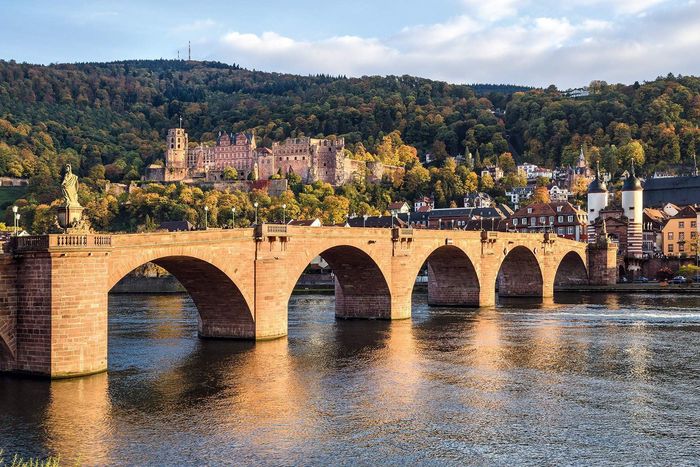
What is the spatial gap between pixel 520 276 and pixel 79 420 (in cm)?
6272

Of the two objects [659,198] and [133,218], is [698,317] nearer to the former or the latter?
[659,198]

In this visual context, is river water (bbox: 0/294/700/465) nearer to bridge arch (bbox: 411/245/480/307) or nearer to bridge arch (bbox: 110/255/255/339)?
bridge arch (bbox: 110/255/255/339)

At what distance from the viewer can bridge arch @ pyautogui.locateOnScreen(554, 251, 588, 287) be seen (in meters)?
97.5

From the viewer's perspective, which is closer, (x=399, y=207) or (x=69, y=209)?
(x=69, y=209)

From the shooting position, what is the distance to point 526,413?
2850 cm

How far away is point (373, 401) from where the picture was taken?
30.2 metres

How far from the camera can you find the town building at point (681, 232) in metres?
112

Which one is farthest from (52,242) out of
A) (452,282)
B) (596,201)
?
(596,201)

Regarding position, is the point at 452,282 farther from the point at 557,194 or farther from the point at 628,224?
the point at 557,194

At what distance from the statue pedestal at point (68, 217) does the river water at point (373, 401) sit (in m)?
5.93

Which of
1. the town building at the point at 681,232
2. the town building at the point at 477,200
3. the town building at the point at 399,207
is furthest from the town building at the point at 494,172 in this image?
the town building at the point at 681,232

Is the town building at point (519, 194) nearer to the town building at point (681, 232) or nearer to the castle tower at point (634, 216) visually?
the town building at point (681, 232)

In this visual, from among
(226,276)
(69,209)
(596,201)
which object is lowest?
(226,276)

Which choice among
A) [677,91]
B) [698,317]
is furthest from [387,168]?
[698,317]
